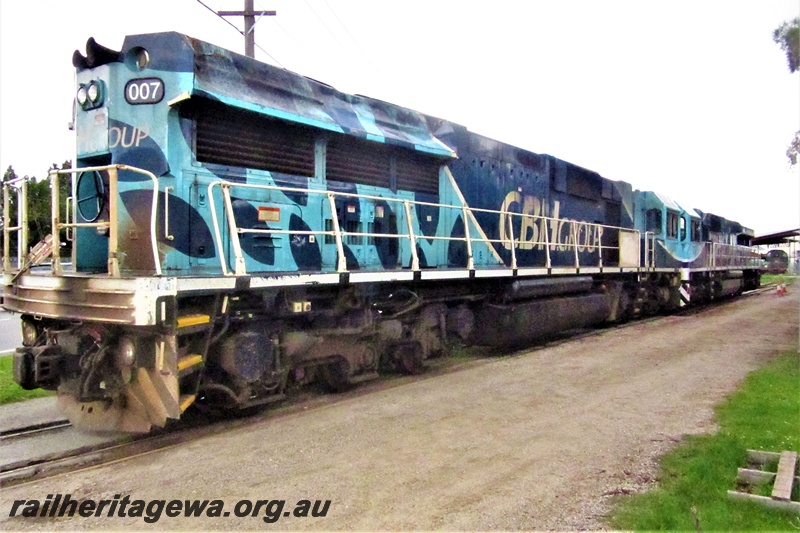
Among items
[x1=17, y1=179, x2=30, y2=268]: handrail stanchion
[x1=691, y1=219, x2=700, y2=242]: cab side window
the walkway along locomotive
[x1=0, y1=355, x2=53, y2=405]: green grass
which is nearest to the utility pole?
the walkway along locomotive

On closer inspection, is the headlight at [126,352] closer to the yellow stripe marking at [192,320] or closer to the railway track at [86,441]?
the yellow stripe marking at [192,320]

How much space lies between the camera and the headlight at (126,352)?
5.31 metres

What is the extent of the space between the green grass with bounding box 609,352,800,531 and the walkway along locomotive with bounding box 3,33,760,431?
12.4 feet

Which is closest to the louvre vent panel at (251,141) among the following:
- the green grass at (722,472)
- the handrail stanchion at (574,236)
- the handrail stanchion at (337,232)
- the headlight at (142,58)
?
the headlight at (142,58)

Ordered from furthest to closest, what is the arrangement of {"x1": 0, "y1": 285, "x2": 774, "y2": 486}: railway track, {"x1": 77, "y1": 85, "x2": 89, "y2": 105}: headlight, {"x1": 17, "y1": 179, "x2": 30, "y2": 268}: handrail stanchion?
{"x1": 77, "y1": 85, "x2": 89, "y2": 105}: headlight
{"x1": 17, "y1": 179, "x2": 30, "y2": 268}: handrail stanchion
{"x1": 0, "y1": 285, "x2": 774, "y2": 486}: railway track

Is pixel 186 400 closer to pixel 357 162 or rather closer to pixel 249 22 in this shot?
pixel 357 162

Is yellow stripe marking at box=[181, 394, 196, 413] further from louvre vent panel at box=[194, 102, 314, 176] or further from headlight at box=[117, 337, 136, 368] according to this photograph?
louvre vent panel at box=[194, 102, 314, 176]

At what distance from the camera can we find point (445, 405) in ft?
22.8

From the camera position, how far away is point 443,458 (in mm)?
5160

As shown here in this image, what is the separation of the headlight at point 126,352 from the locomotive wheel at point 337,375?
2681 millimetres

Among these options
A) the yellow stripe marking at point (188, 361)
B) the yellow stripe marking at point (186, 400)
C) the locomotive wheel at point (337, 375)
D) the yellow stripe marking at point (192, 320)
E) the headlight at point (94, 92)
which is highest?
the headlight at point (94, 92)

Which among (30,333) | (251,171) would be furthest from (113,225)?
(30,333)

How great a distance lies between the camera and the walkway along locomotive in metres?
5.45

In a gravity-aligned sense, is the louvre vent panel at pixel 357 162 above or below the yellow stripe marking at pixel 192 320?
above
